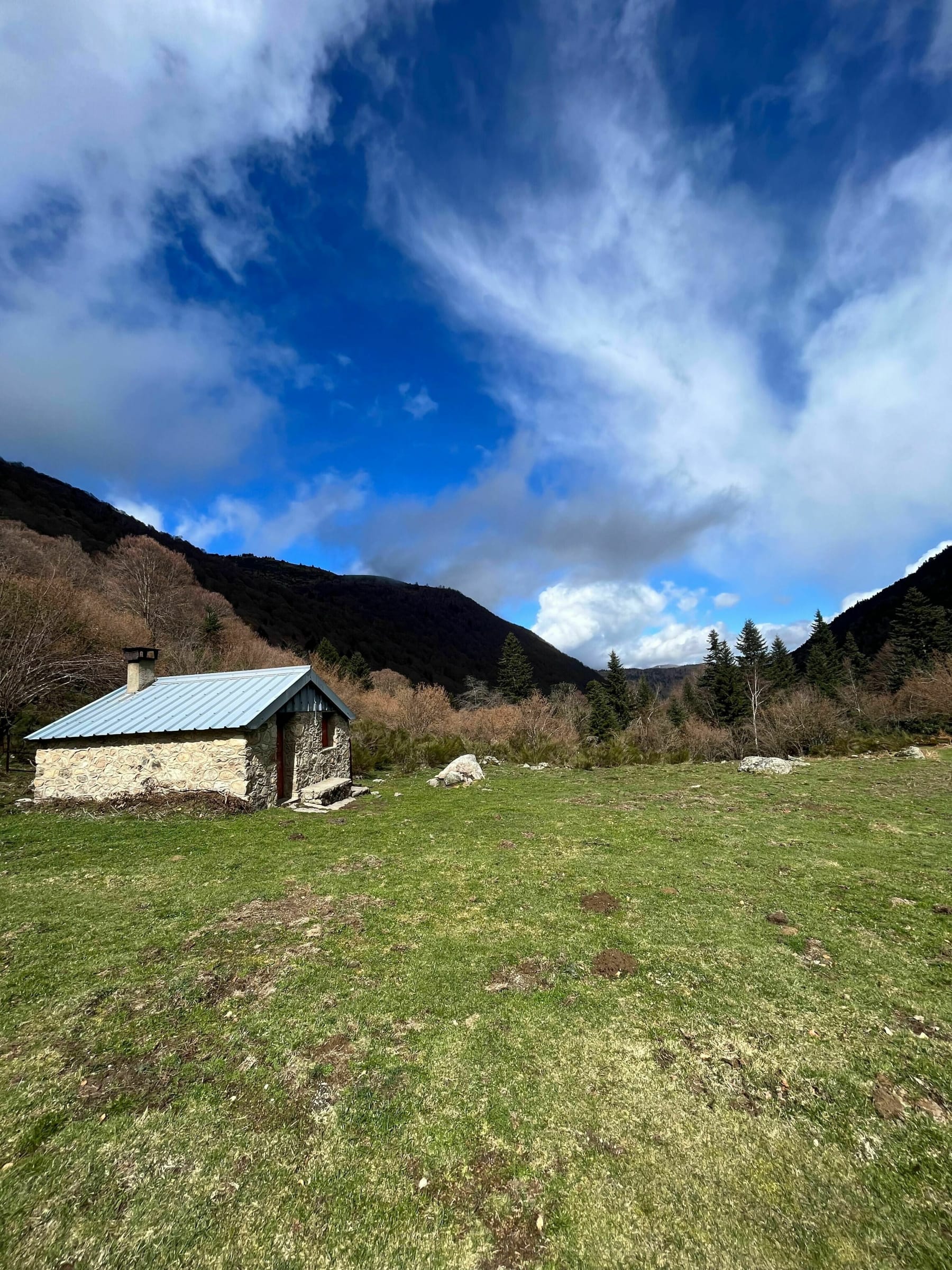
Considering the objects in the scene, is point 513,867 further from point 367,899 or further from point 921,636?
point 921,636

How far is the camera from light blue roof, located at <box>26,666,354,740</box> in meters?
13.1

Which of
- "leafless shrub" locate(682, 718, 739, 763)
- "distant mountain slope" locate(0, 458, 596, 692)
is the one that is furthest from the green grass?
"distant mountain slope" locate(0, 458, 596, 692)

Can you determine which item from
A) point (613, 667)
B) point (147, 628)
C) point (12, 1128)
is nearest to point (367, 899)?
point (12, 1128)

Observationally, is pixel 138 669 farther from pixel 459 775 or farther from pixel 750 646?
pixel 750 646

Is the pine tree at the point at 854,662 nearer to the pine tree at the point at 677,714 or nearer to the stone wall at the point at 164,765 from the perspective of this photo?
the pine tree at the point at 677,714

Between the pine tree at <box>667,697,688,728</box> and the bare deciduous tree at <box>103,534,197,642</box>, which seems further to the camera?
the pine tree at <box>667,697,688,728</box>

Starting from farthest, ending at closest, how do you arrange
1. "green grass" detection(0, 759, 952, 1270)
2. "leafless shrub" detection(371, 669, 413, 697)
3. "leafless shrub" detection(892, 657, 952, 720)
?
1. "leafless shrub" detection(371, 669, 413, 697)
2. "leafless shrub" detection(892, 657, 952, 720)
3. "green grass" detection(0, 759, 952, 1270)

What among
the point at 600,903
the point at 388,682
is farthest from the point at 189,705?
the point at 388,682

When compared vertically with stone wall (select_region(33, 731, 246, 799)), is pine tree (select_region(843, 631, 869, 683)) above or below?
above

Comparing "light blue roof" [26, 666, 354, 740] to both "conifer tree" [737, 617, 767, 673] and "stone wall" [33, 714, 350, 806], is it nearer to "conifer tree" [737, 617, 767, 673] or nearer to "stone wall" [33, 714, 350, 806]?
"stone wall" [33, 714, 350, 806]

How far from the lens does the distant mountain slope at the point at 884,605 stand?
244 feet

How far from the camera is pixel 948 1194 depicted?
108 inches

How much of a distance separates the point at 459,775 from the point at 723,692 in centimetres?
4326

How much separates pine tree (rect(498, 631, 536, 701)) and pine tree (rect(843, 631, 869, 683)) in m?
35.9
